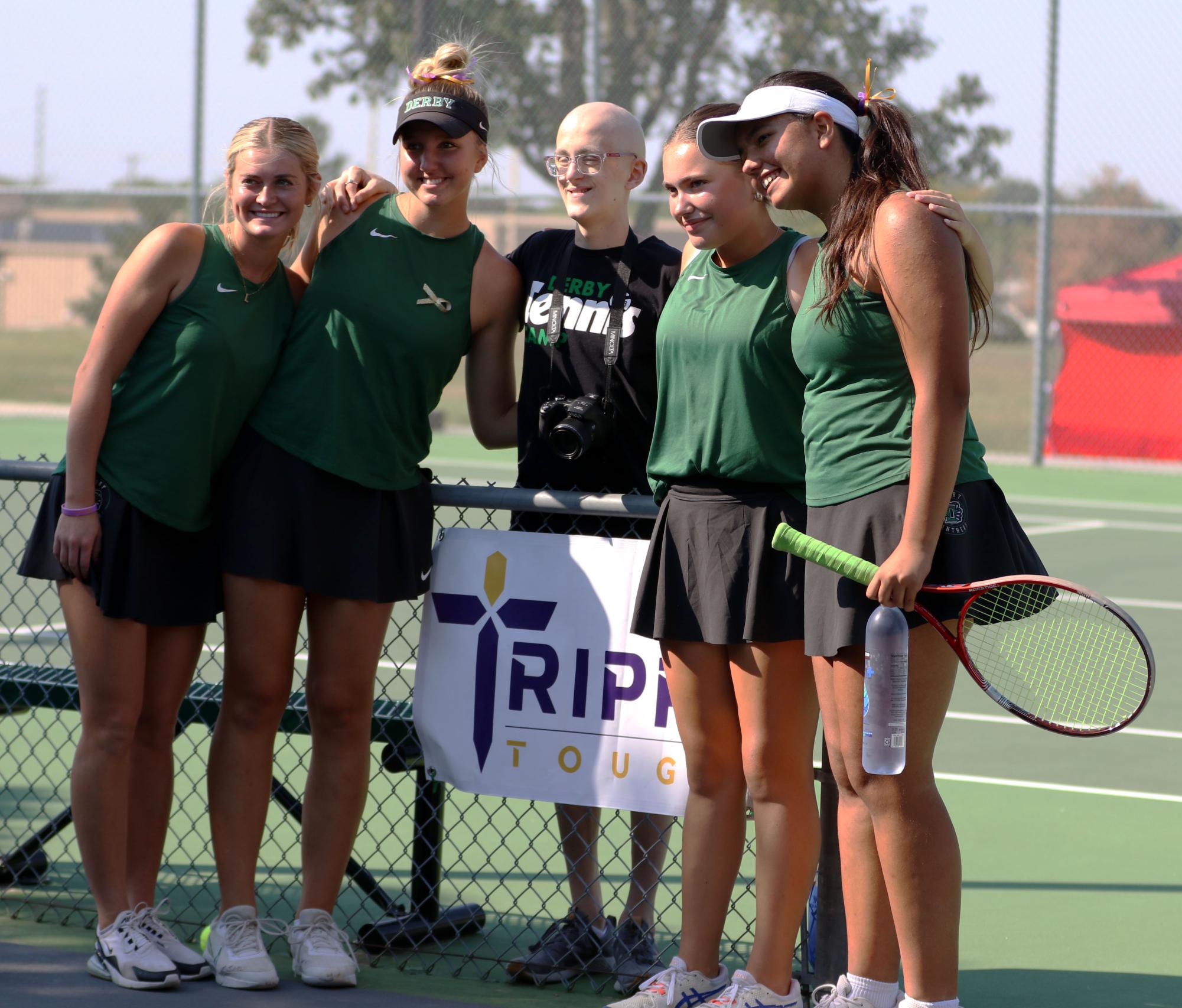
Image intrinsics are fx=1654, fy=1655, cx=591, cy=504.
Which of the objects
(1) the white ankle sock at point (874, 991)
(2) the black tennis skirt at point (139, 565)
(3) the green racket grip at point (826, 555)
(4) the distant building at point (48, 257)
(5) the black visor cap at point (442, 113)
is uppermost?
(4) the distant building at point (48, 257)

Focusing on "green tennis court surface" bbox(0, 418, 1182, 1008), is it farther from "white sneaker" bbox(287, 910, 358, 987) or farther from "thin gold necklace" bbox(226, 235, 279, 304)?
"thin gold necklace" bbox(226, 235, 279, 304)

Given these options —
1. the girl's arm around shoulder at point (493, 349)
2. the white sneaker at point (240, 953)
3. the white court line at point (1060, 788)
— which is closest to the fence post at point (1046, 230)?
the white court line at point (1060, 788)

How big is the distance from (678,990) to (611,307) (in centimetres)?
162

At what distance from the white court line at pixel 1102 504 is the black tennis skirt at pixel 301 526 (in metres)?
11.3

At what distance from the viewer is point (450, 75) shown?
13.3ft

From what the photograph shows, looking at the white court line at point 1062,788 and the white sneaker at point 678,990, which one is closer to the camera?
the white sneaker at point 678,990

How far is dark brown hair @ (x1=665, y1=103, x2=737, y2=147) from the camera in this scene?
365 cm

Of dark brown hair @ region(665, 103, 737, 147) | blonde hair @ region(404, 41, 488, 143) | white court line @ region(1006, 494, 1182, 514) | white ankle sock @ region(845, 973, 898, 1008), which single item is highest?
blonde hair @ region(404, 41, 488, 143)

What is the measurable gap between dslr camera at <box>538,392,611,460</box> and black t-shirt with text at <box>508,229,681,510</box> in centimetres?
7

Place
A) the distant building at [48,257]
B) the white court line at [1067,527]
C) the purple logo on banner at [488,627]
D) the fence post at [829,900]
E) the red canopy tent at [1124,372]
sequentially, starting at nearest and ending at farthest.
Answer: the fence post at [829,900], the purple logo on banner at [488,627], the white court line at [1067,527], the red canopy tent at [1124,372], the distant building at [48,257]

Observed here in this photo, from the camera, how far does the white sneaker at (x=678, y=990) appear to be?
366 cm

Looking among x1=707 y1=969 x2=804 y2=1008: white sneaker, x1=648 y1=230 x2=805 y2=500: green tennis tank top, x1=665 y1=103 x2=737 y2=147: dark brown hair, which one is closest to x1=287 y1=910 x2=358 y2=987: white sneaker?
x1=707 y1=969 x2=804 y2=1008: white sneaker

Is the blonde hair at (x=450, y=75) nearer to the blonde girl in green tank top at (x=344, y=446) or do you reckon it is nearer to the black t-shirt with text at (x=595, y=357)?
the blonde girl in green tank top at (x=344, y=446)

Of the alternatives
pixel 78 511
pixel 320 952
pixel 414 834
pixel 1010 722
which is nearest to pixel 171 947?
pixel 320 952
